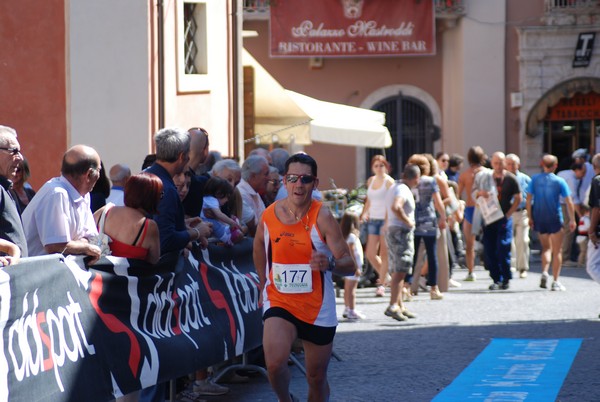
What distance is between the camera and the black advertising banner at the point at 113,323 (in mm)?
6191

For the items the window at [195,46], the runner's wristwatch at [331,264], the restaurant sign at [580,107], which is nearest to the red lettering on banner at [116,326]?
the runner's wristwatch at [331,264]

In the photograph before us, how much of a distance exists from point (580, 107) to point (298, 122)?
44.8 ft

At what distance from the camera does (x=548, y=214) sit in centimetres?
1820

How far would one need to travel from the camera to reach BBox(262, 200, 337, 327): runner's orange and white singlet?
24.9 feet

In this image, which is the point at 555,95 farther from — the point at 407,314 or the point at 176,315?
the point at 176,315

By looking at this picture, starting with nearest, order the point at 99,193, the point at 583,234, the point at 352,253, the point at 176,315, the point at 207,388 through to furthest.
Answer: the point at 176,315
the point at 99,193
the point at 207,388
the point at 352,253
the point at 583,234

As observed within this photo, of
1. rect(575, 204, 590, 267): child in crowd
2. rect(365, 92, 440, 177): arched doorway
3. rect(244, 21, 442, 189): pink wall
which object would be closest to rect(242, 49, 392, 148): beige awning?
rect(575, 204, 590, 267): child in crowd

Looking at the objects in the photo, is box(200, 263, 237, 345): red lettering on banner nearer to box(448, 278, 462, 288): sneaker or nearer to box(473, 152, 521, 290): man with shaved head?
box(473, 152, 521, 290): man with shaved head

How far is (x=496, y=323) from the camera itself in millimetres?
14117

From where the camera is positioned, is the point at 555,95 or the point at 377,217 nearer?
the point at 377,217

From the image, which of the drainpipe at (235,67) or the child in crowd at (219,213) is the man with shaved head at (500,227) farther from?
the child in crowd at (219,213)

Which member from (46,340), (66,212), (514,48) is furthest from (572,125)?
(46,340)

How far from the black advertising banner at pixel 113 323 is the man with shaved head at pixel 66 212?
12.4 inches

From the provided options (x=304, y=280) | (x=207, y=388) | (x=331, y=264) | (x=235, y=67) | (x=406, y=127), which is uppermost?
(x=235, y=67)
